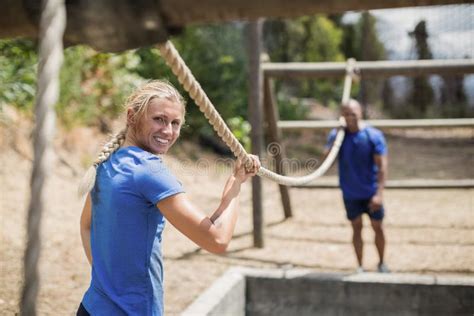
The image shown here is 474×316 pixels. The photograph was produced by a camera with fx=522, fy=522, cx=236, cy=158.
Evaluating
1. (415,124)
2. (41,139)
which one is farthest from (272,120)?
(41,139)

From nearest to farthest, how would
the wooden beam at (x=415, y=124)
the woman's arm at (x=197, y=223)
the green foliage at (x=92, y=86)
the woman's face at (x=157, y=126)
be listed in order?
the woman's arm at (x=197, y=223), the woman's face at (x=157, y=126), the wooden beam at (x=415, y=124), the green foliage at (x=92, y=86)

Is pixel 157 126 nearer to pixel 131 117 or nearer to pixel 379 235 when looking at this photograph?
pixel 131 117

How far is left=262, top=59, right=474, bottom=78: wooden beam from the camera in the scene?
15.9 ft

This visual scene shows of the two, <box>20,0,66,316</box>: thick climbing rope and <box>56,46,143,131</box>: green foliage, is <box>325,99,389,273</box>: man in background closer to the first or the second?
<box>20,0,66,316</box>: thick climbing rope

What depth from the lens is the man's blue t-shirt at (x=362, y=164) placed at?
13.2 feet

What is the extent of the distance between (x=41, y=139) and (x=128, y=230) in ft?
2.79

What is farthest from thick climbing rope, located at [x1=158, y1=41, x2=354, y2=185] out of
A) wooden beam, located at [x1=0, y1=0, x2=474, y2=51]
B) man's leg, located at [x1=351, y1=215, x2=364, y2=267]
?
man's leg, located at [x1=351, y1=215, x2=364, y2=267]

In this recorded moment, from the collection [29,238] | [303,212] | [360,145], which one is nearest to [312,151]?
[303,212]

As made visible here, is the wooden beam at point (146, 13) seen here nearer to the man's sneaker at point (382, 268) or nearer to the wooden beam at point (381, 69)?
the man's sneaker at point (382, 268)

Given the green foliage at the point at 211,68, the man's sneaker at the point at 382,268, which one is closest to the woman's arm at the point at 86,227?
the man's sneaker at the point at 382,268

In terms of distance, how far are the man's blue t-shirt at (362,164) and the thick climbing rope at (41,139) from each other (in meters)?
3.55

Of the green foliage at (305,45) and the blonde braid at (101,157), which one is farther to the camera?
the green foliage at (305,45)

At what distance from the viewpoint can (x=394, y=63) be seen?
4.98 m

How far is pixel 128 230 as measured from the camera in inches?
59.6
